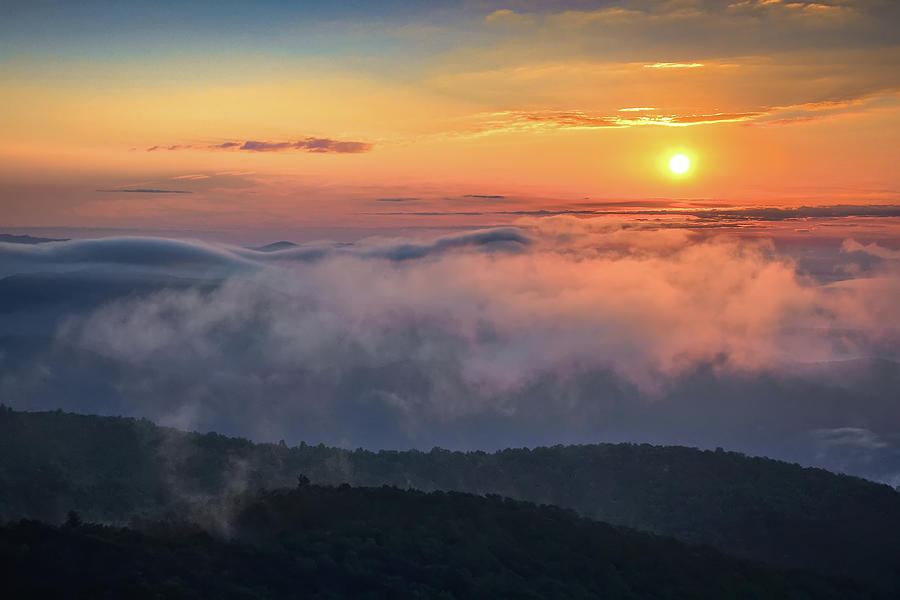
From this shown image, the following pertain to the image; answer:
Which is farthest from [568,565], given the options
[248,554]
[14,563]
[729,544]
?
[14,563]

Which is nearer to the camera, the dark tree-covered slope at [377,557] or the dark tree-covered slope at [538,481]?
the dark tree-covered slope at [377,557]

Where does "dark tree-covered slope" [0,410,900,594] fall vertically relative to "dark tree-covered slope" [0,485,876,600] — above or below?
below

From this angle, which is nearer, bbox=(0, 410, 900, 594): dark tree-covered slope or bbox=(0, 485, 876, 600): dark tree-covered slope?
bbox=(0, 485, 876, 600): dark tree-covered slope

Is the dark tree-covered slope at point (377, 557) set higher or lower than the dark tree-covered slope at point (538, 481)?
higher

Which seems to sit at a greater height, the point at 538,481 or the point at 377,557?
the point at 377,557

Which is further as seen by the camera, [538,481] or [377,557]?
[538,481]
